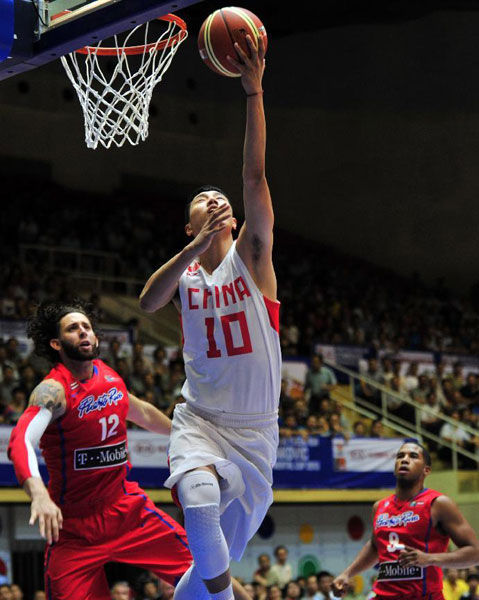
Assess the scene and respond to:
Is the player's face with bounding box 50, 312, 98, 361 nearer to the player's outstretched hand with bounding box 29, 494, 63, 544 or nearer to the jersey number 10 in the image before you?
the jersey number 10

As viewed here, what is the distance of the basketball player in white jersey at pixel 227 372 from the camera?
498 centimetres

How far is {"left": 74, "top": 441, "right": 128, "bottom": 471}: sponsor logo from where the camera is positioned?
18.7 feet

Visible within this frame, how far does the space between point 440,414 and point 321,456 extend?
305 cm

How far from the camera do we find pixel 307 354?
1853 cm

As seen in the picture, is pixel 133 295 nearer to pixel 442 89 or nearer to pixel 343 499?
pixel 343 499

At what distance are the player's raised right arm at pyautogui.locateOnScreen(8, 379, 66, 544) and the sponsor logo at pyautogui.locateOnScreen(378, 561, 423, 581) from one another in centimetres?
258

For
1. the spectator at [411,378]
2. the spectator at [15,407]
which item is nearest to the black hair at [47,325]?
the spectator at [15,407]

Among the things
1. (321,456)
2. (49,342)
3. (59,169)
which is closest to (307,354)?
(321,456)

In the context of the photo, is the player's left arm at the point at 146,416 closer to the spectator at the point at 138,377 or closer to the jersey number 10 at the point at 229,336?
the jersey number 10 at the point at 229,336

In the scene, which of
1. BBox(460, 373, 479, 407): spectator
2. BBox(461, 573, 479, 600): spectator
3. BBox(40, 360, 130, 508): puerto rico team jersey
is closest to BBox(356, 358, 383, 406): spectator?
BBox(460, 373, 479, 407): spectator

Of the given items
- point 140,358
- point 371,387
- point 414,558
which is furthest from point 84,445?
point 371,387

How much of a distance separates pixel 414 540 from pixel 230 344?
2490 mm

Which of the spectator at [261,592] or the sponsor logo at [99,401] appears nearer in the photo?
the sponsor logo at [99,401]

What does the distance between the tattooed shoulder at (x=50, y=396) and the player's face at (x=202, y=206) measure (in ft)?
3.77
